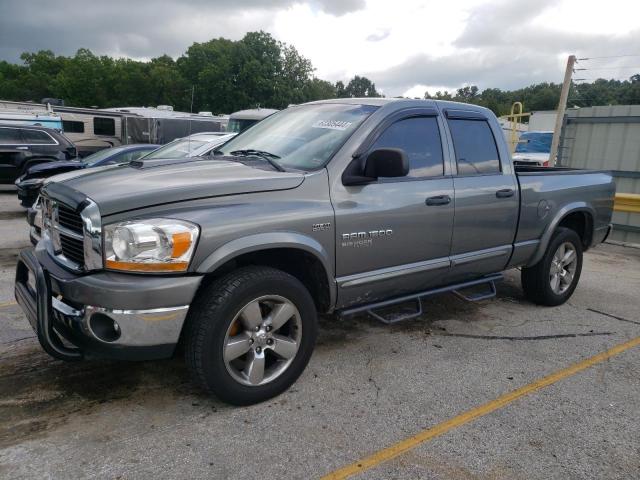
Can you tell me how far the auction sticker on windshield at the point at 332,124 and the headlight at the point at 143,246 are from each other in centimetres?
152

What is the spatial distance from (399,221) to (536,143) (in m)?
16.5

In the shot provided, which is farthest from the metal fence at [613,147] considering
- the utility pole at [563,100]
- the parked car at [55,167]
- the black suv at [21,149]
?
the black suv at [21,149]

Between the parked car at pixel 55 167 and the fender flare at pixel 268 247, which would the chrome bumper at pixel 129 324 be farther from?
the parked car at pixel 55 167

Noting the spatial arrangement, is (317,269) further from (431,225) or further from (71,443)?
(71,443)

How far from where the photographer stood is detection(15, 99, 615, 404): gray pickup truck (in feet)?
8.78

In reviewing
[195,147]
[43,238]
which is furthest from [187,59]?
[43,238]

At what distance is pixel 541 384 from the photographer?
140 inches

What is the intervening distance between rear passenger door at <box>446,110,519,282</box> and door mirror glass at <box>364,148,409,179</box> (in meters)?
0.89

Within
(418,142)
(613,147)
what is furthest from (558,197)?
(613,147)

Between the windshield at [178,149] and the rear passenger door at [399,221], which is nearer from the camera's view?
the rear passenger door at [399,221]

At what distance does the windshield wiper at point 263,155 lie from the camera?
3.45m

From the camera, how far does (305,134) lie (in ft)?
12.5

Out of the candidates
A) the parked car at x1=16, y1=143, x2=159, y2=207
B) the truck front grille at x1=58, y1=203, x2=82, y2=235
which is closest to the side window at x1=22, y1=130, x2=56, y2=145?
the parked car at x1=16, y1=143, x2=159, y2=207

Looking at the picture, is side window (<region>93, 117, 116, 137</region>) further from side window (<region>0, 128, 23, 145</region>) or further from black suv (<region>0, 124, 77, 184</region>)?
side window (<region>0, 128, 23, 145</region>)
